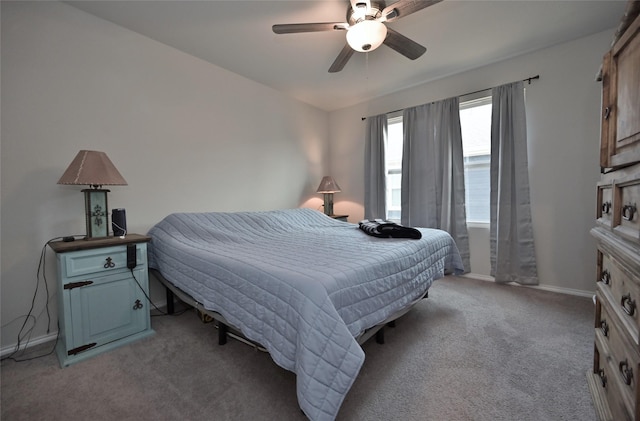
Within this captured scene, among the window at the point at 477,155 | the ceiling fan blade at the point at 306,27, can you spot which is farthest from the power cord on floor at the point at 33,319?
the window at the point at 477,155

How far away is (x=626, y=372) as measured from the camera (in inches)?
34.4

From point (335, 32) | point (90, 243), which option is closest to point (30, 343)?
point (90, 243)

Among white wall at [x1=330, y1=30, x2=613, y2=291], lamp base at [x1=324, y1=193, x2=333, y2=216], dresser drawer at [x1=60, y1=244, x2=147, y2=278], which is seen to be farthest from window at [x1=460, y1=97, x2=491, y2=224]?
dresser drawer at [x1=60, y1=244, x2=147, y2=278]

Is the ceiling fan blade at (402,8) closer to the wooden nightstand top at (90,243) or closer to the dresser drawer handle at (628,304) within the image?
the dresser drawer handle at (628,304)

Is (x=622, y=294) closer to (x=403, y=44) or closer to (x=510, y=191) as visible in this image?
(x=403, y=44)

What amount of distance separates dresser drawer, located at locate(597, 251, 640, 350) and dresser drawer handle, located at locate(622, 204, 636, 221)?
0.18m

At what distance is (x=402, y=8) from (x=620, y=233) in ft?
5.58

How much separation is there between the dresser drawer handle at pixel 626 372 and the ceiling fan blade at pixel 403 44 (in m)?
2.16

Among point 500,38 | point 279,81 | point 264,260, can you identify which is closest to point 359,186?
point 279,81

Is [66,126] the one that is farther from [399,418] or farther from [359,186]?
[359,186]

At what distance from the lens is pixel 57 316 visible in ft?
6.50

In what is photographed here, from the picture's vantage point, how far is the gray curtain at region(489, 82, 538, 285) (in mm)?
2867

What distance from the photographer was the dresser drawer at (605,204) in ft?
3.47

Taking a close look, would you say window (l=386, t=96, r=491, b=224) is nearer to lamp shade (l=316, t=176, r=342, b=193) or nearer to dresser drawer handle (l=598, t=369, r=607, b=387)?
lamp shade (l=316, t=176, r=342, b=193)
